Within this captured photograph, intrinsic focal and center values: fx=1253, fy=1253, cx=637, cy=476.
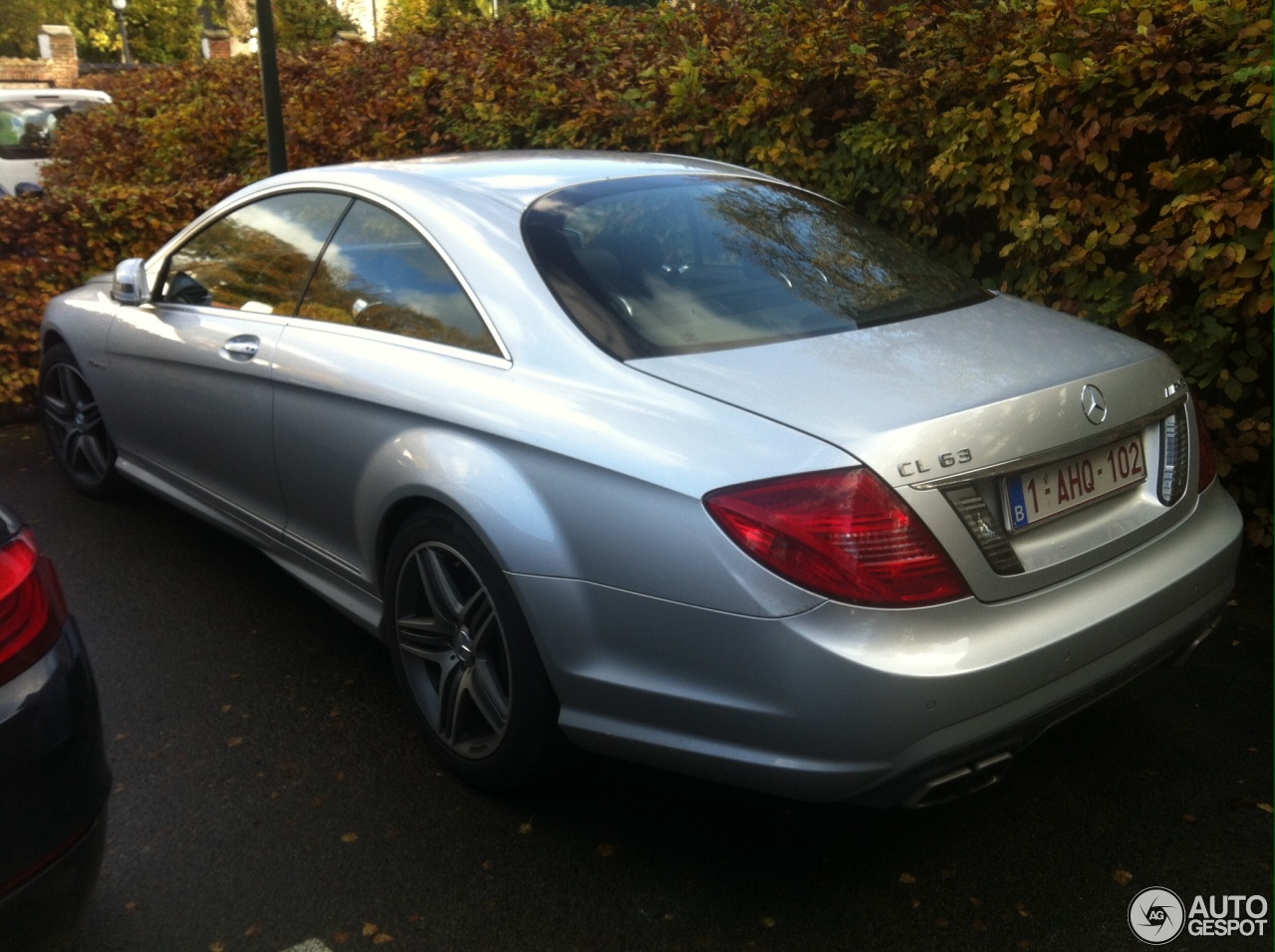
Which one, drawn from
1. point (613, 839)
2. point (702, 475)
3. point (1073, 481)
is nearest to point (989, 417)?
point (1073, 481)

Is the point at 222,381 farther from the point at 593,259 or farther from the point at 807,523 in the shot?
the point at 807,523

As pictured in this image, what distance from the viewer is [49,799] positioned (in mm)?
2227

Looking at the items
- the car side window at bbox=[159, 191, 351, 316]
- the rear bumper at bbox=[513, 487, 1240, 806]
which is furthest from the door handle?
the rear bumper at bbox=[513, 487, 1240, 806]

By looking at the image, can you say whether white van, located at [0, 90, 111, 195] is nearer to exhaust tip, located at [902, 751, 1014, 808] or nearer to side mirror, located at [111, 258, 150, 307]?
side mirror, located at [111, 258, 150, 307]

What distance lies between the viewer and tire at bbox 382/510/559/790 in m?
2.94

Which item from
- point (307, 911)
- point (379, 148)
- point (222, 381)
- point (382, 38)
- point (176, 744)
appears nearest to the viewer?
point (307, 911)

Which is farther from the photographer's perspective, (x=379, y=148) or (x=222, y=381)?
(x=379, y=148)

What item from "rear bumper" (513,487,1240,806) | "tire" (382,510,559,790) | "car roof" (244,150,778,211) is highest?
"car roof" (244,150,778,211)

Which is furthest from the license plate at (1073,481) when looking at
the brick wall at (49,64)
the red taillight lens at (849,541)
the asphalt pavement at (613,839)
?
the brick wall at (49,64)

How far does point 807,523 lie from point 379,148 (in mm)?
7426

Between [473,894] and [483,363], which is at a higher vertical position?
[483,363]

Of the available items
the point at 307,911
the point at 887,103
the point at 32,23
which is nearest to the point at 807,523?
the point at 307,911

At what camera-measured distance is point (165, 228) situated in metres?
7.69

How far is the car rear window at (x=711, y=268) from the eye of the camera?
303 centimetres
